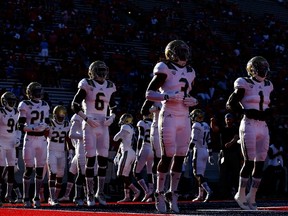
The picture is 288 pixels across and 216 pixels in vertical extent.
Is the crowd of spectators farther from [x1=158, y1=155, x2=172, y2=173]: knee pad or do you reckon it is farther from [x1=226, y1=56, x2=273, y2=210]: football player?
[x1=158, y1=155, x2=172, y2=173]: knee pad

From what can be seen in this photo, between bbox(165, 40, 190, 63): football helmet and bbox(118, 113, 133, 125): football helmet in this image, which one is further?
bbox(118, 113, 133, 125): football helmet

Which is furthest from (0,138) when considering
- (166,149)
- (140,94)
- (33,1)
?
(33,1)

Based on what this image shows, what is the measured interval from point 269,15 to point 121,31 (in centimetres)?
1160

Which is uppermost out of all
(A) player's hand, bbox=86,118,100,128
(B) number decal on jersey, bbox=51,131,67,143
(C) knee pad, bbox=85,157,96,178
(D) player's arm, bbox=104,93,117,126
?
(D) player's arm, bbox=104,93,117,126

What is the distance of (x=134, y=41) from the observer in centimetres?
2712

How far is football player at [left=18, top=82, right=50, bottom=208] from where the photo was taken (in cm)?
1088

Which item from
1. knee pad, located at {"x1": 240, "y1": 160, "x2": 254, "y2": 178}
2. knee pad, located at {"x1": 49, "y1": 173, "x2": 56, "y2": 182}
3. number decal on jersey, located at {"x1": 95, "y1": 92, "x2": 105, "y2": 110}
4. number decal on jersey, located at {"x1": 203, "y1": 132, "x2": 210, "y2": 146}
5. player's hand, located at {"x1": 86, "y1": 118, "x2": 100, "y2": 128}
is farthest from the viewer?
number decal on jersey, located at {"x1": 203, "y1": 132, "x2": 210, "y2": 146}

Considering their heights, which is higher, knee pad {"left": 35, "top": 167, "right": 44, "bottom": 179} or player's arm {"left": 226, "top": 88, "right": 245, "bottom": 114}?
player's arm {"left": 226, "top": 88, "right": 245, "bottom": 114}

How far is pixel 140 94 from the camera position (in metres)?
22.2

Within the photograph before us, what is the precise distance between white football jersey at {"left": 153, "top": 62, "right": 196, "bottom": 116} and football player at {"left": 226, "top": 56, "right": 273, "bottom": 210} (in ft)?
2.84

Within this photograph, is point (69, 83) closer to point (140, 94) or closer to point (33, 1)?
point (140, 94)

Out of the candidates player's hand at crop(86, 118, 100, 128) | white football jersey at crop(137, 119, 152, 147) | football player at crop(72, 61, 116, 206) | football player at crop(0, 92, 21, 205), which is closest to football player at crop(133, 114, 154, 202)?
white football jersey at crop(137, 119, 152, 147)

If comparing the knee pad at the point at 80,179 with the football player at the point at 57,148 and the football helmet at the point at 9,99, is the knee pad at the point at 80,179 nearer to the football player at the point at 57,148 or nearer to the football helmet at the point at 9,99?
the football player at the point at 57,148

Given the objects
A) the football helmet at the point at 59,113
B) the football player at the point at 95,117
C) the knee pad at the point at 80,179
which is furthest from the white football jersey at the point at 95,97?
the football helmet at the point at 59,113
